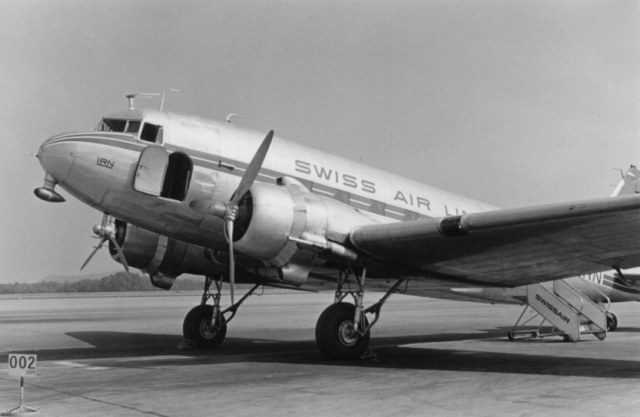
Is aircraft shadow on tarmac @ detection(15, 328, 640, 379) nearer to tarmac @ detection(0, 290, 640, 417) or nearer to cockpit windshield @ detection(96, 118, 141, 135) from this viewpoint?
tarmac @ detection(0, 290, 640, 417)

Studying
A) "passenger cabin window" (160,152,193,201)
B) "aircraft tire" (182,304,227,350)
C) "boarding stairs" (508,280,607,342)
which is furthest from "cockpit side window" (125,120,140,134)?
"boarding stairs" (508,280,607,342)

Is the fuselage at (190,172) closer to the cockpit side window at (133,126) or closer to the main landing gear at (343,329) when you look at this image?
the cockpit side window at (133,126)

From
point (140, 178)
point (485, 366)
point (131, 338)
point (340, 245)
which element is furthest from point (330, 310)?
point (131, 338)

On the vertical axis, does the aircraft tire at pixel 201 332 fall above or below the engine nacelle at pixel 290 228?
below

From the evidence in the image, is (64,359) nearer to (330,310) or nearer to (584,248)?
(330,310)

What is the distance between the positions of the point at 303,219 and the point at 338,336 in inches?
84.9

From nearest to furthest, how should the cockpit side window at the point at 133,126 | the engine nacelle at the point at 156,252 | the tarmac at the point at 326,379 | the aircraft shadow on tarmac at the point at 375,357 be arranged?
the tarmac at the point at 326,379
the aircraft shadow on tarmac at the point at 375,357
the cockpit side window at the point at 133,126
the engine nacelle at the point at 156,252

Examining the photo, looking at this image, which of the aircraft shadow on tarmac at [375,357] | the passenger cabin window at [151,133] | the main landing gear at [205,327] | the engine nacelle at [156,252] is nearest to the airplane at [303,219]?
the passenger cabin window at [151,133]

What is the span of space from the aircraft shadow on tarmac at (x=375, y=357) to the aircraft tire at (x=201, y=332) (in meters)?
0.35

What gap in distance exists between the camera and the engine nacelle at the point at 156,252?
14.7m

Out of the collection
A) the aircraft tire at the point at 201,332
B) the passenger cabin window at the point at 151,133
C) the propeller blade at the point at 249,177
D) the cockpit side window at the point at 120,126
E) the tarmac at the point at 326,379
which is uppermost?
the cockpit side window at the point at 120,126

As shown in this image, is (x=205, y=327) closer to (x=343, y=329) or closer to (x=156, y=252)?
(x=156, y=252)

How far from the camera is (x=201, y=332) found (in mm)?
15375

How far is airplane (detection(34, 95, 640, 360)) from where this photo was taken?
1098 cm
